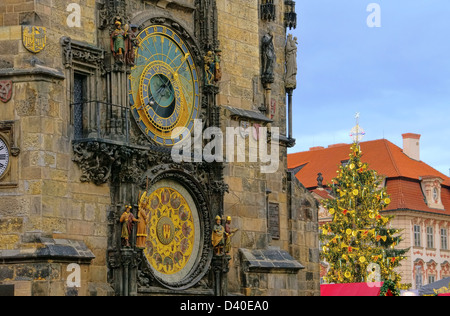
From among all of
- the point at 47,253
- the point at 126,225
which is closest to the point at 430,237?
the point at 126,225

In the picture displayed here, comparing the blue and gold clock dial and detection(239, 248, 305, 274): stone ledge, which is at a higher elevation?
the blue and gold clock dial

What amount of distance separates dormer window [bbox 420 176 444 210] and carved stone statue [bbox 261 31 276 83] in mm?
41298

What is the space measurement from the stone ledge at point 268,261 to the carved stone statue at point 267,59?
4524 millimetres

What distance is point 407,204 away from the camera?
222ft

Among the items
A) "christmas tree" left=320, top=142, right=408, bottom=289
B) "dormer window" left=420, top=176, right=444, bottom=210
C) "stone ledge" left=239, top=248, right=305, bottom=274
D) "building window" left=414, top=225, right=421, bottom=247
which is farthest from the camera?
"dormer window" left=420, top=176, right=444, bottom=210

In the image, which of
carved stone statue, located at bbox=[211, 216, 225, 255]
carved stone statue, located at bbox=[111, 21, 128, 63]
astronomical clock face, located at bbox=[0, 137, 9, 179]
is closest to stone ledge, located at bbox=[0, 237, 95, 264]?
astronomical clock face, located at bbox=[0, 137, 9, 179]

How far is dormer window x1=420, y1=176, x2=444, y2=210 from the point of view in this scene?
2781 inches

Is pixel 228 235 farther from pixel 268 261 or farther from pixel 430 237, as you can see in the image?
pixel 430 237

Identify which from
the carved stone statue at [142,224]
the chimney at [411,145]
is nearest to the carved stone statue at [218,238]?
the carved stone statue at [142,224]
